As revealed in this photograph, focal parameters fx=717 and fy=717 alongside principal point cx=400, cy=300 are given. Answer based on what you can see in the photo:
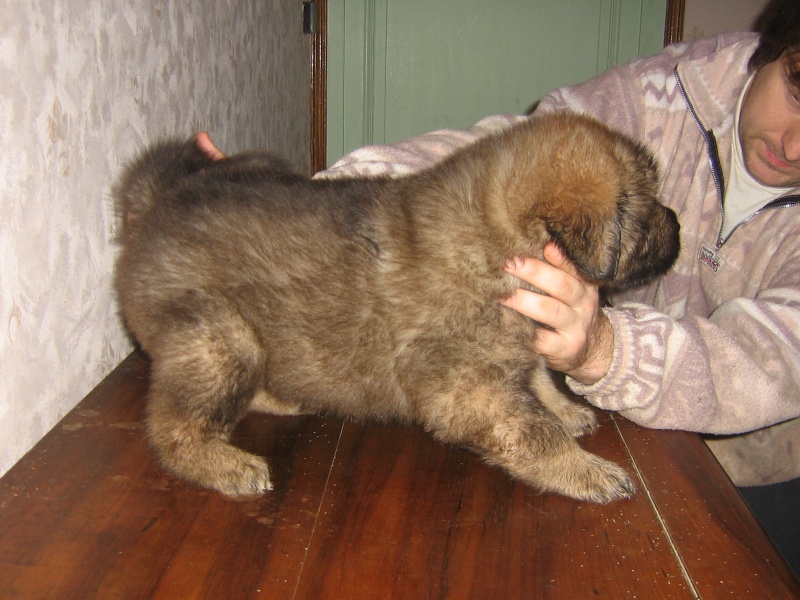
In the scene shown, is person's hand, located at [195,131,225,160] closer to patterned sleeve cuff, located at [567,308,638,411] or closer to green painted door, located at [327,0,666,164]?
patterned sleeve cuff, located at [567,308,638,411]

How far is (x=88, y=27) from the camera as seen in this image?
1.73m

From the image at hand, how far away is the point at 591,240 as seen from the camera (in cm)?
150

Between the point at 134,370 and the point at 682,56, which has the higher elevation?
the point at 682,56

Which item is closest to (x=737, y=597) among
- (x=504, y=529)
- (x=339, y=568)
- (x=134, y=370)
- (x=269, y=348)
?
(x=504, y=529)

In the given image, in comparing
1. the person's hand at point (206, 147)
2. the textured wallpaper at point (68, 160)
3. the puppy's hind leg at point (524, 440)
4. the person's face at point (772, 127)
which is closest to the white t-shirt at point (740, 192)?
the person's face at point (772, 127)

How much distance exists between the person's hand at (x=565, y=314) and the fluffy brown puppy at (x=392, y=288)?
0.04m

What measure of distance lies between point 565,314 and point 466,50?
3.43 meters

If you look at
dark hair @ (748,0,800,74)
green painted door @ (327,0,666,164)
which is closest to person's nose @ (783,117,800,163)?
dark hair @ (748,0,800,74)

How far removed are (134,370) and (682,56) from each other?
2.00 meters

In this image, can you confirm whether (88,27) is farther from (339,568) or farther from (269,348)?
(339,568)

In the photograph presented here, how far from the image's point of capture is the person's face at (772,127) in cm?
188

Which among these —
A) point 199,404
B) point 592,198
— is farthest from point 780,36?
point 199,404

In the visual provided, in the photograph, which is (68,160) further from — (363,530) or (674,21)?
(674,21)

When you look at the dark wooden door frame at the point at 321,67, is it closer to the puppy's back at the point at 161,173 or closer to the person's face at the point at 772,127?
the person's face at the point at 772,127
